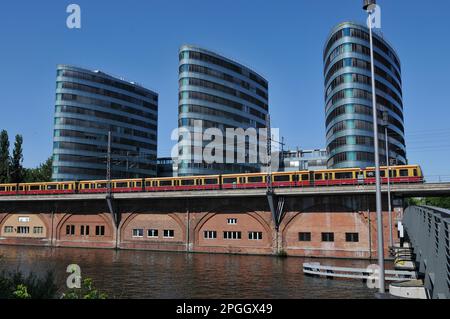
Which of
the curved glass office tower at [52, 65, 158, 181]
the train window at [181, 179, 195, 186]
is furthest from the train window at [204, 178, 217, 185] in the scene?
the curved glass office tower at [52, 65, 158, 181]

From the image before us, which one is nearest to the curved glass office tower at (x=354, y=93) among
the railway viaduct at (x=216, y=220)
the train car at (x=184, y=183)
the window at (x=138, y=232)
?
the railway viaduct at (x=216, y=220)

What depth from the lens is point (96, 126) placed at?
381ft

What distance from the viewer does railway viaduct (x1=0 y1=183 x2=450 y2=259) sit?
52.6 metres

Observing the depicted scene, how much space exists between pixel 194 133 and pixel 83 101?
38.2 m

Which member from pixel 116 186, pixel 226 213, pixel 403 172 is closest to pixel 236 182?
pixel 226 213

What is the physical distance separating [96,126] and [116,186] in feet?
177

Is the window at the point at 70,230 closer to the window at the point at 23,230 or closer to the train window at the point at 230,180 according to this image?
the window at the point at 23,230

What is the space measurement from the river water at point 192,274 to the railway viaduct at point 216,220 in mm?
2822

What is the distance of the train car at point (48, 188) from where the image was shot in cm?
7119

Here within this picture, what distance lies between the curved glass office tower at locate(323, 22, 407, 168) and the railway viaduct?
26.7 m

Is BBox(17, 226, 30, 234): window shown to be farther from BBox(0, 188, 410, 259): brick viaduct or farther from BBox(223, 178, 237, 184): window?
BBox(223, 178, 237, 184): window

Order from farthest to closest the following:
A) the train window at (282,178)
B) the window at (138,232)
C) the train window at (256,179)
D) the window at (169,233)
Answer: the window at (138,232) < the window at (169,233) < the train window at (256,179) < the train window at (282,178)
